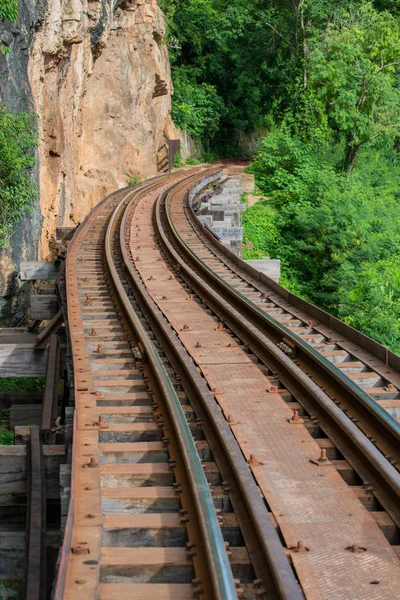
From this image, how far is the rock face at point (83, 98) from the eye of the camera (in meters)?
17.2

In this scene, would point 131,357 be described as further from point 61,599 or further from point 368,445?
point 61,599

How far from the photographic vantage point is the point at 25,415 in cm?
1075

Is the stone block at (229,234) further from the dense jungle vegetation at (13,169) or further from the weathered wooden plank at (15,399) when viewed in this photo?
the weathered wooden plank at (15,399)

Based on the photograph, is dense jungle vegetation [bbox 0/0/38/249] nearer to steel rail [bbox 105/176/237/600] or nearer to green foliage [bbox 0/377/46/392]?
green foliage [bbox 0/377/46/392]

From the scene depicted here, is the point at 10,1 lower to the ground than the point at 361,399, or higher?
higher

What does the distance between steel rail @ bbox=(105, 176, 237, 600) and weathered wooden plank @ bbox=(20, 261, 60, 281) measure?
19.0 feet

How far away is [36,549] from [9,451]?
1.04 metres

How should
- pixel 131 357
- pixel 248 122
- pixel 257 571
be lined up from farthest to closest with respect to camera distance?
1. pixel 248 122
2. pixel 131 357
3. pixel 257 571

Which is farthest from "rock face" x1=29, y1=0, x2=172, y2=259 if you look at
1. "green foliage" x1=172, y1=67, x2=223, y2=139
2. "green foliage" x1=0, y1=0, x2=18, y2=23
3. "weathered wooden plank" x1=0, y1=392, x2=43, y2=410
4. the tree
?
the tree

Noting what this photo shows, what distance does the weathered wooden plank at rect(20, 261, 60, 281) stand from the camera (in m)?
14.1

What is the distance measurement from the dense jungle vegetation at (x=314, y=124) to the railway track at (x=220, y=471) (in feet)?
25.5

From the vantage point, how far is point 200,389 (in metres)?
6.68

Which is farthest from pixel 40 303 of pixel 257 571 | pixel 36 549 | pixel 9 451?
pixel 257 571

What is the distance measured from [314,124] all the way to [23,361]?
2138 centimetres
